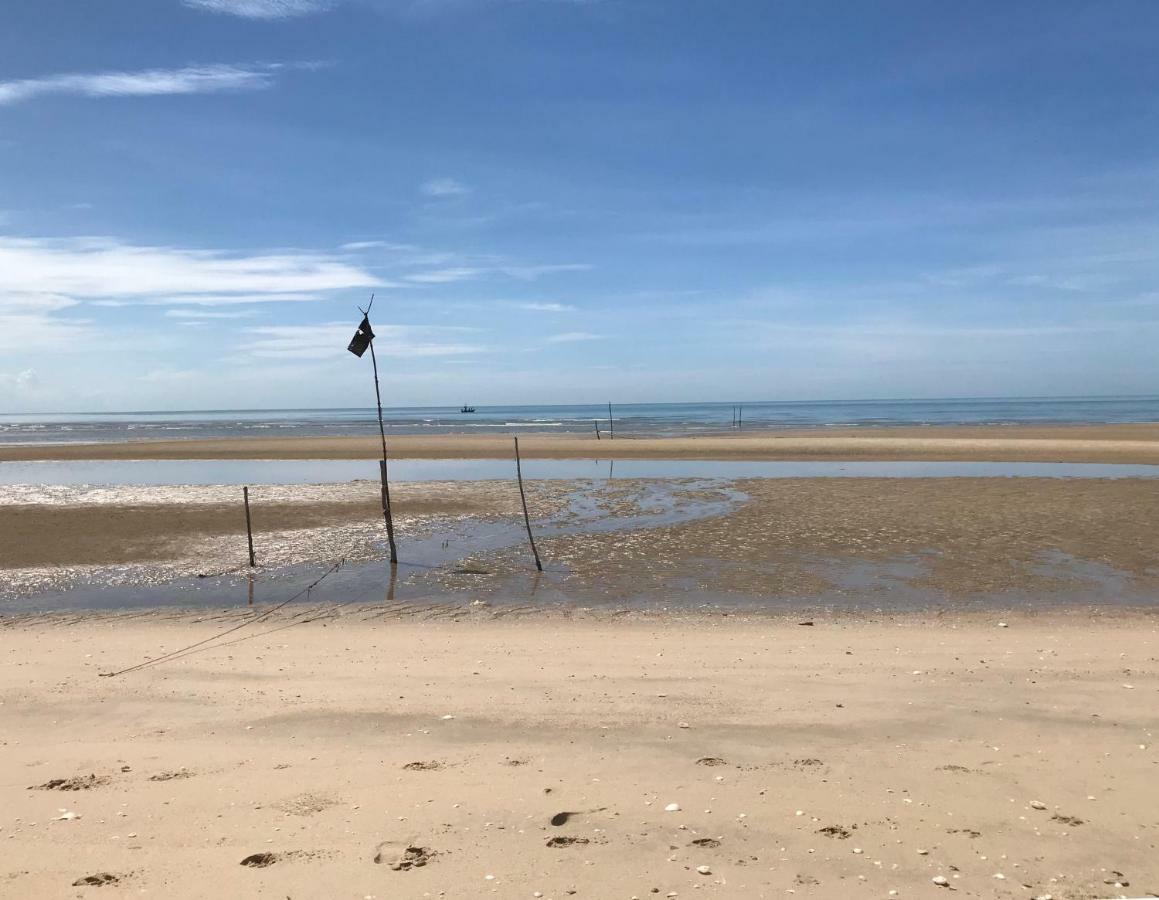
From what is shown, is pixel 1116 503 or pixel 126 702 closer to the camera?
pixel 126 702

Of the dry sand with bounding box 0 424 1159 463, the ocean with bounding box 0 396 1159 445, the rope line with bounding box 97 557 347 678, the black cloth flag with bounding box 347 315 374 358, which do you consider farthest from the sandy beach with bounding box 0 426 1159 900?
the ocean with bounding box 0 396 1159 445

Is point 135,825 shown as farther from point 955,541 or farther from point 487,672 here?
point 955,541

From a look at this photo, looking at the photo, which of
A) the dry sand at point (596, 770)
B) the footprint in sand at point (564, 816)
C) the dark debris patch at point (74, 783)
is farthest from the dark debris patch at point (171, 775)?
the footprint in sand at point (564, 816)

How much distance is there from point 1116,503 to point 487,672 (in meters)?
20.0

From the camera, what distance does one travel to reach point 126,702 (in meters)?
7.23

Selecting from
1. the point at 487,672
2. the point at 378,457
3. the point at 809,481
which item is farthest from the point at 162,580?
the point at 378,457

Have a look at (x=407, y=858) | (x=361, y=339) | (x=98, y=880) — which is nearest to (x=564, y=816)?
(x=407, y=858)

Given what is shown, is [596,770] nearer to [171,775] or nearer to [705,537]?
[171,775]

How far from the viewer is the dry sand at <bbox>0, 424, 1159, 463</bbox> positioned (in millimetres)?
37375

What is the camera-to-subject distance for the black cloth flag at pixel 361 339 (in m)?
14.9

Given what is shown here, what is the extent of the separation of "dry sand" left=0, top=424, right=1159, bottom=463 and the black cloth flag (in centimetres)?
2597

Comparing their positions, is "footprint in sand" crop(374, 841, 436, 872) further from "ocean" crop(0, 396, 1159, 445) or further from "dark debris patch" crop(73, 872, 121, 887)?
"ocean" crop(0, 396, 1159, 445)

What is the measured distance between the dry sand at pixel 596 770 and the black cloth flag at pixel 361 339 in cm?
745

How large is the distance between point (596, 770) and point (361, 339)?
452 inches
